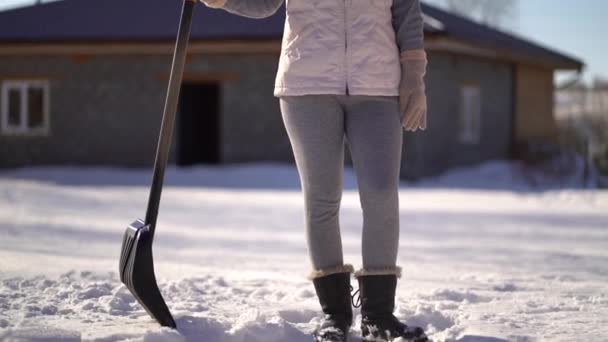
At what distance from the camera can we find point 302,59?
3.05m

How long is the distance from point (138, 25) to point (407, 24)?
526 inches

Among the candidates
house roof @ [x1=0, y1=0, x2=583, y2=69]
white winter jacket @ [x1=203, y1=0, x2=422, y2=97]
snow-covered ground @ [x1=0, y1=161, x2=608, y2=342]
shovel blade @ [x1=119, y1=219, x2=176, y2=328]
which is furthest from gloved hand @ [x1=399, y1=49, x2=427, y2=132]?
house roof @ [x1=0, y1=0, x2=583, y2=69]

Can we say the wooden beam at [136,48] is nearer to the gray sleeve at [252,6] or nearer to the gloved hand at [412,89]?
the gray sleeve at [252,6]

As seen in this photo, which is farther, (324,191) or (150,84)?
(150,84)

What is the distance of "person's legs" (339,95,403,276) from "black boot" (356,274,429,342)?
0.12 feet

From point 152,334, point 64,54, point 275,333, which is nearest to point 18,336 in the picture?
point 152,334

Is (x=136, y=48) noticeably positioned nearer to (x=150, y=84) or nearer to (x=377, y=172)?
(x=150, y=84)

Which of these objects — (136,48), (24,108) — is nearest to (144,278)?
(136,48)

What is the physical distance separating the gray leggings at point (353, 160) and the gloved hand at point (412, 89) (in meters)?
0.04

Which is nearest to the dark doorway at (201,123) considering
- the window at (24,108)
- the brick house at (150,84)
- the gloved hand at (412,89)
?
the brick house at (150,84)

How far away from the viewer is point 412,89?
3.04 metres

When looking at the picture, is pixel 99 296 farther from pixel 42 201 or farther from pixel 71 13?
pixel 71 13

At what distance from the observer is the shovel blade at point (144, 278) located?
3.16 metres

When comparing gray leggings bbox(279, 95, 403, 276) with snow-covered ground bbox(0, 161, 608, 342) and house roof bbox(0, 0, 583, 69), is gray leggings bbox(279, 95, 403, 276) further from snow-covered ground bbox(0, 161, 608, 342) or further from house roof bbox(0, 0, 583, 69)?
house roof bbox(0, 0, 583, 69)
